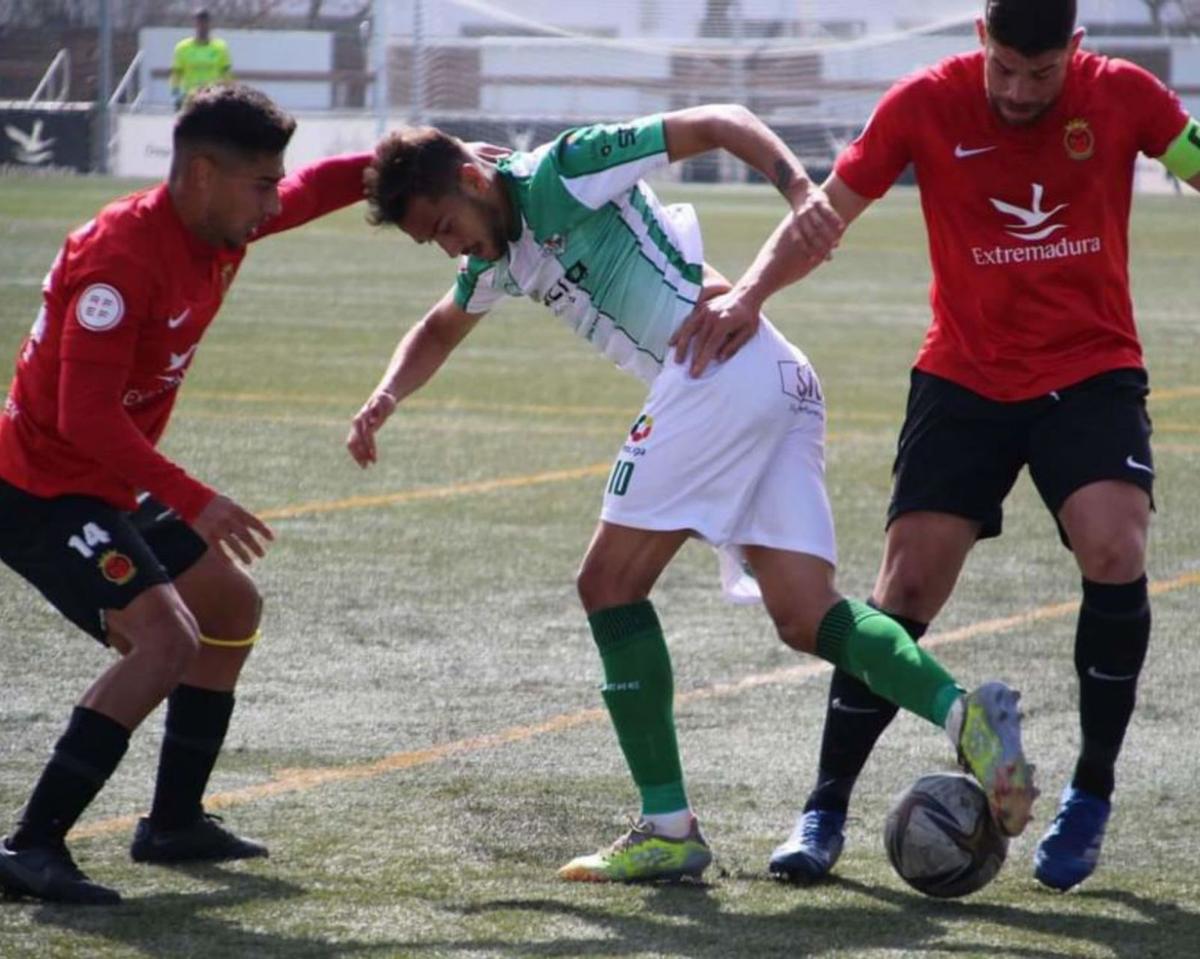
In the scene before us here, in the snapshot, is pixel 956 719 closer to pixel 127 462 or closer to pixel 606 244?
pixel 606 244

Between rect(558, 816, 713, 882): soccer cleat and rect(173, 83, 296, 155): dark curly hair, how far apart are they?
164 cm

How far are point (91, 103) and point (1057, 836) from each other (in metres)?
28.4

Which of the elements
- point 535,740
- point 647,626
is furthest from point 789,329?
point 647,626

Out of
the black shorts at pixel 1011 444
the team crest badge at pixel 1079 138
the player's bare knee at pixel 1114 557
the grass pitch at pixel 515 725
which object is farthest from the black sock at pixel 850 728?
the team crest badge at pixel 1079 138

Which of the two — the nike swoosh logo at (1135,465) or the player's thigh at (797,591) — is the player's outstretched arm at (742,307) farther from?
Answer: the nike swoosh logo at (1135,465)

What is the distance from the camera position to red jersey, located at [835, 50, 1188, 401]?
5109 mm

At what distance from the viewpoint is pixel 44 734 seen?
6.31m

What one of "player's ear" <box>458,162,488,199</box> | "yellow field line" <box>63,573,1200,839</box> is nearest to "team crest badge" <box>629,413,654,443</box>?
"player's ear" <box>458,162,488,199</box>

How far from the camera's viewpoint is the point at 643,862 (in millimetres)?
5023

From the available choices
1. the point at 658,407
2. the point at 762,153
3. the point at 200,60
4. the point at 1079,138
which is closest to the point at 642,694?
the point at 658,407

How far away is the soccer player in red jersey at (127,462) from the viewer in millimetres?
4758

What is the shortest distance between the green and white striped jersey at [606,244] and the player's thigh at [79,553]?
102 cm

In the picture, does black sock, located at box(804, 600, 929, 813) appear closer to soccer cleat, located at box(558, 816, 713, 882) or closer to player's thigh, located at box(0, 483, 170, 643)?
soccer cleat, located at box(558, 816, 713, 882)

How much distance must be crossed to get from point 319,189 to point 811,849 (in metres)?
1.88
